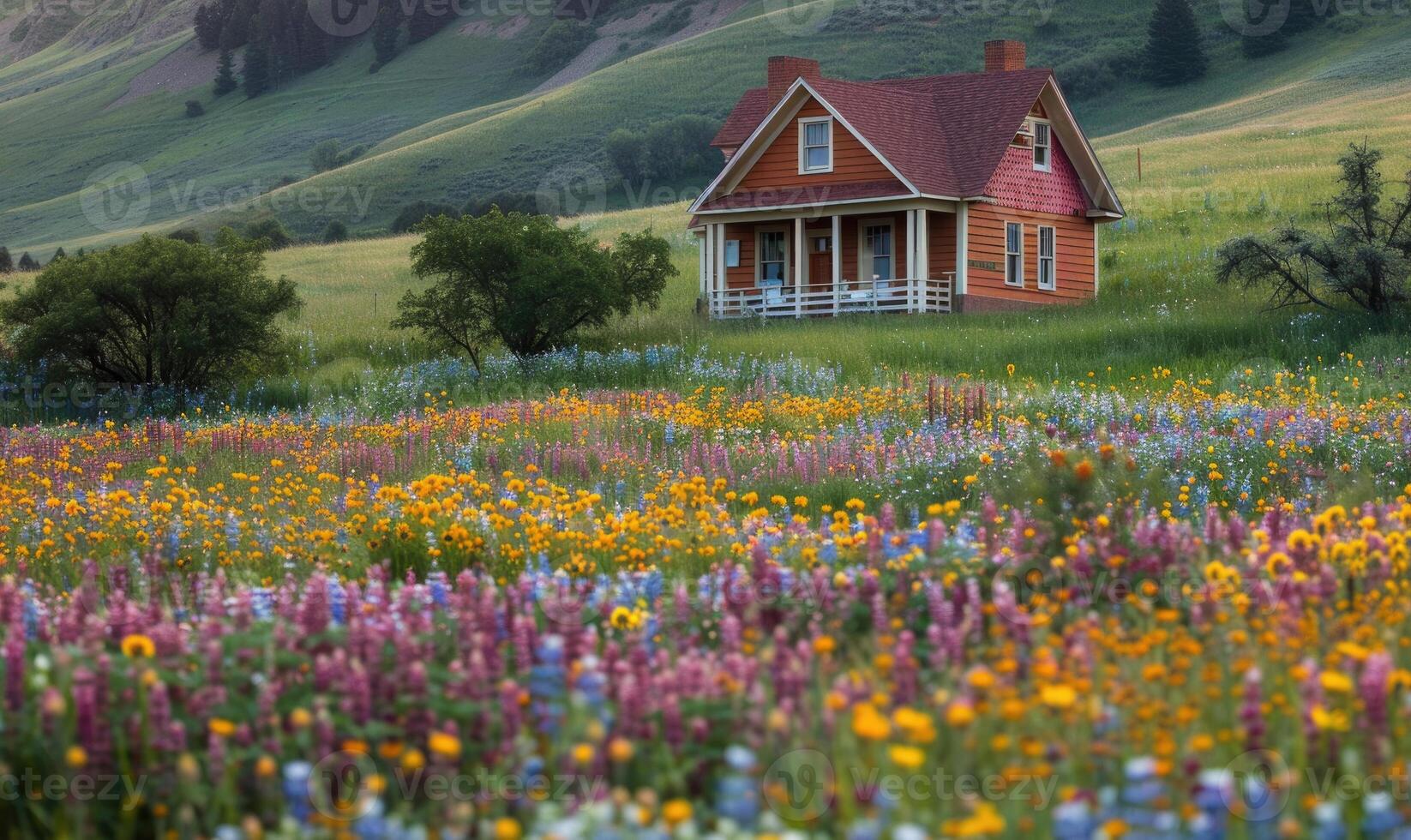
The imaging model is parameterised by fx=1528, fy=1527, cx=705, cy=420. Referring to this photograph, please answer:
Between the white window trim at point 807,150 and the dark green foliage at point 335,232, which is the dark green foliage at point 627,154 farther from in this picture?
the white window trim at point 807,150

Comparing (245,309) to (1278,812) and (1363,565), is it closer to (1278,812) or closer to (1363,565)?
(1363,565)

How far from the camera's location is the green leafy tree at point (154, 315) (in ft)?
82.0

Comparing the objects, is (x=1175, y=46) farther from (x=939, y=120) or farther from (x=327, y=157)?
(x=939, y=120)

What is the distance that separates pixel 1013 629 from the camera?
5176mm

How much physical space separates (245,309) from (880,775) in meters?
23.3

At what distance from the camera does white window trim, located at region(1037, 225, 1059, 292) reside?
37469 mm

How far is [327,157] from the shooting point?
134125mm

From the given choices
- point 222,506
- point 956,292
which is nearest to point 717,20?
point 956,292

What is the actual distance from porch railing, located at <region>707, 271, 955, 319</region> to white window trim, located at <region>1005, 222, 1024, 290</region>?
190 centimetres

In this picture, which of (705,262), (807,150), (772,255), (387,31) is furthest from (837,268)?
(387,31)

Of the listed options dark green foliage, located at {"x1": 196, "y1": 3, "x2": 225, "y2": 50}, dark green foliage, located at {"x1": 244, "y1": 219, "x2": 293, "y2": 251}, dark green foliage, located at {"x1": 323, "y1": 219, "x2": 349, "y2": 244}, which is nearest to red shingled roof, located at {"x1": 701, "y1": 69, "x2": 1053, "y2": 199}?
dark green foliage, located at {"x1": 244, "y1": 219, "x2": 293, "y2": 251}

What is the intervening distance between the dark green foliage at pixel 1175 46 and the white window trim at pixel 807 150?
8080 cm

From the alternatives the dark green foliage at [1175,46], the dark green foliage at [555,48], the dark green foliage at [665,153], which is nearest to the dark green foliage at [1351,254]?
the dark green foliage at [665,153]

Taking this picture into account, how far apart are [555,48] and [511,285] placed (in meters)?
157
